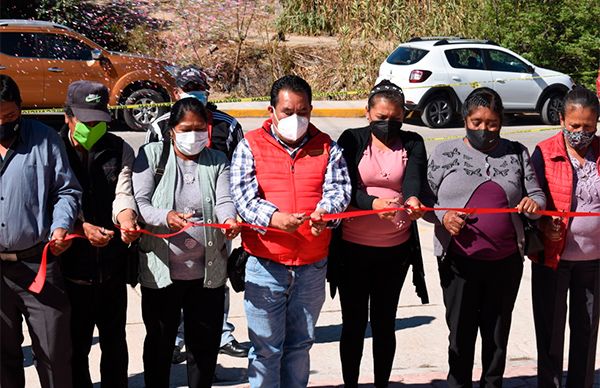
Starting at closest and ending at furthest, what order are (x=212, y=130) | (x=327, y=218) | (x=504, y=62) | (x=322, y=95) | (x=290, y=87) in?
(x=327, y=218)
(x=290, y=87)
(x=212, y=130)
(x=504, y=62)
(x=322, y=95)

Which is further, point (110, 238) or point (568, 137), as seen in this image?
point (568, 137)

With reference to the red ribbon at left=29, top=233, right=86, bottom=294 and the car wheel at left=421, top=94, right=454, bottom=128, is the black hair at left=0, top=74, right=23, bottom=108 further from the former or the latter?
the car wheel at left=421, top=94, right=454, bottom=128

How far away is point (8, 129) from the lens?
197 inches

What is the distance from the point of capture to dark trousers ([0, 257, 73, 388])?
200 inches

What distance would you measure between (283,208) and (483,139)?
1.25m

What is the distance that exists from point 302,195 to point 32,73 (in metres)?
11.6

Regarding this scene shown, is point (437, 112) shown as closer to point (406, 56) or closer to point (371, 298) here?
point (406, 56)

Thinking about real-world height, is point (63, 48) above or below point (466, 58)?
above

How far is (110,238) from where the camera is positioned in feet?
17.1

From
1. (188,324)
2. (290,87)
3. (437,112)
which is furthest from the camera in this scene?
(437,112)

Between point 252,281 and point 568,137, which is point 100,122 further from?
point 568,137

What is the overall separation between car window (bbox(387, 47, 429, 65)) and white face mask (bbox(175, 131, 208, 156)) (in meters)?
13.2

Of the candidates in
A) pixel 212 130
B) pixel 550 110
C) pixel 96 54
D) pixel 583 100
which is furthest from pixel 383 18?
pixel 583 100

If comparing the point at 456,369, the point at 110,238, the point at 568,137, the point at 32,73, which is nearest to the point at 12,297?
the point at 110,238
